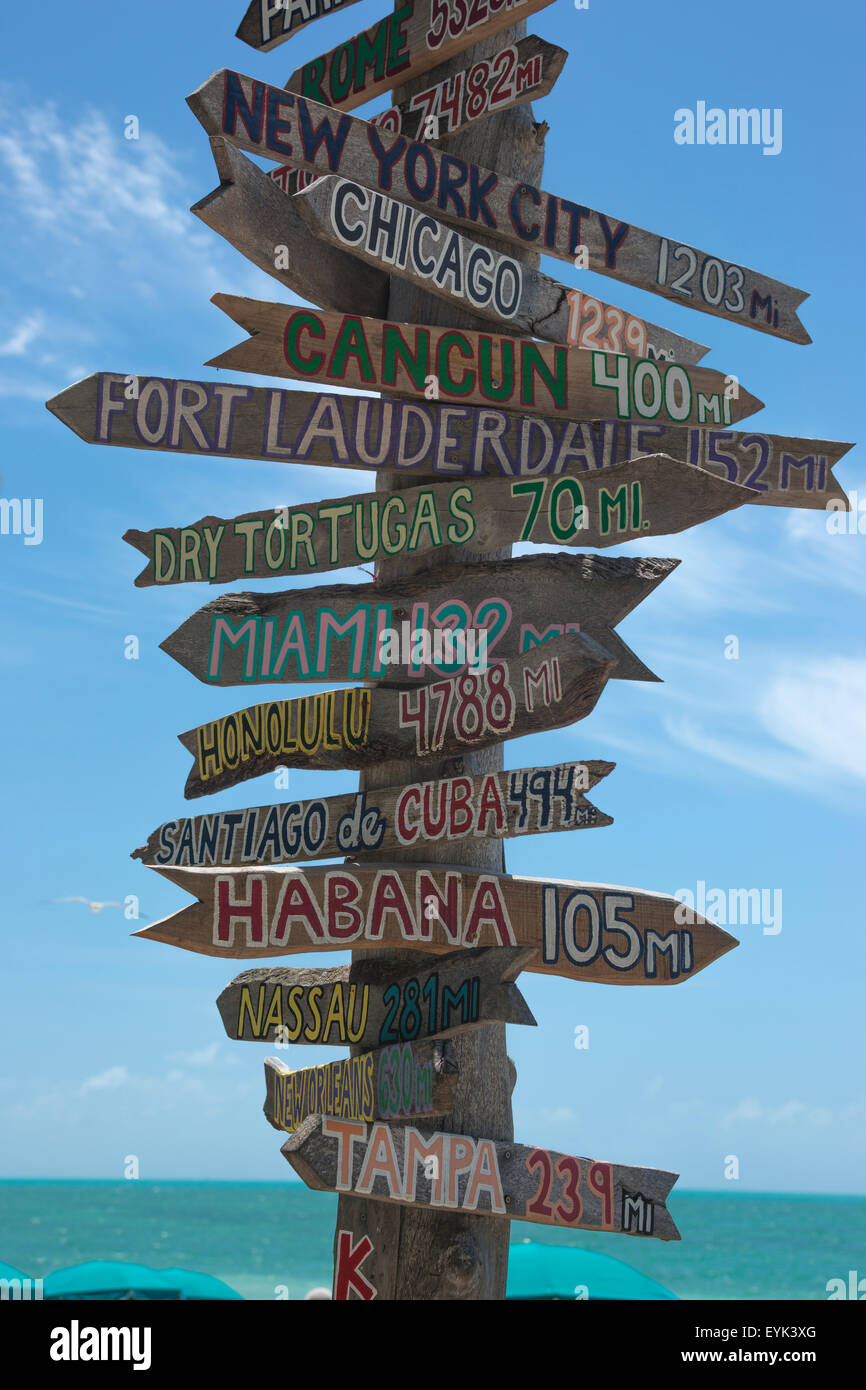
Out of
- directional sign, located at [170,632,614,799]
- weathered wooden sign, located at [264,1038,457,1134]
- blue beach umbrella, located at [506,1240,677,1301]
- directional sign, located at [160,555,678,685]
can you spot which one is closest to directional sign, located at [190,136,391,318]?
directional sign, located at [160,555,678,685]

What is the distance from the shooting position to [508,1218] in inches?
196

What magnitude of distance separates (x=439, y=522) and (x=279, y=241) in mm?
1311

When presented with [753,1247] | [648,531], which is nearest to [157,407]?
[648,531]

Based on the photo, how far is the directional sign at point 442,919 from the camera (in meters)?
4.91

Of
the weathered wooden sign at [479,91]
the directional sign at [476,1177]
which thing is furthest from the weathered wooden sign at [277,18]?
the directional sign at [476,1177]

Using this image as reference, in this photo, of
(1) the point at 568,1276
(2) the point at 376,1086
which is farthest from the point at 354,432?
(1) the point at 568,1276

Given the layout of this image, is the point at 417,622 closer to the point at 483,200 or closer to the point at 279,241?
the point at 279,241

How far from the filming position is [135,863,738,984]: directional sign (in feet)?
16.1

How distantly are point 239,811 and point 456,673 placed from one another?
3.44 ft

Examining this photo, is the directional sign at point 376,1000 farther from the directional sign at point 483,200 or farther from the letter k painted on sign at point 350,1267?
the directional sign at point 483,200

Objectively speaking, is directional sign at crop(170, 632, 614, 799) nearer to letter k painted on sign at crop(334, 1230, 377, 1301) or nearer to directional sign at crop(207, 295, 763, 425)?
directional sign at crop(207, 295, 763, 425)

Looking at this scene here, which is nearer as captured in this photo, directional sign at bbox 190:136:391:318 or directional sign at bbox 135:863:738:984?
directional sign at bbox 135:863:738:984

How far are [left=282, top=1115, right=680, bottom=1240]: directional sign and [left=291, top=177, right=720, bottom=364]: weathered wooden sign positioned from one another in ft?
9.34

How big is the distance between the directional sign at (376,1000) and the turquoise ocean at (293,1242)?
87.8 feet
